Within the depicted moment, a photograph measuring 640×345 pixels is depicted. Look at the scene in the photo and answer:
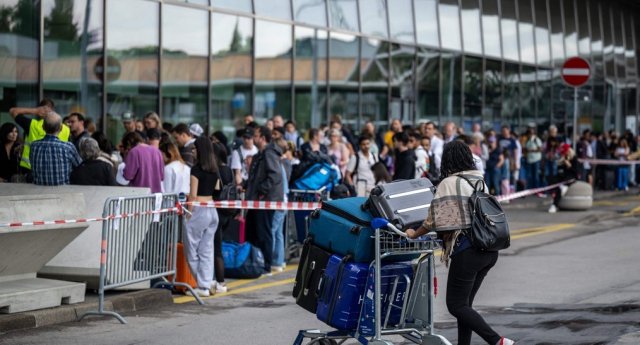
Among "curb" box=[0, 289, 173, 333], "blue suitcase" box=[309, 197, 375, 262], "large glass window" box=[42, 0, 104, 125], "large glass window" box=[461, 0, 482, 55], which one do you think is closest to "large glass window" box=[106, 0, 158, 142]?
"large glass window" box=[42, 0, 104, 125]

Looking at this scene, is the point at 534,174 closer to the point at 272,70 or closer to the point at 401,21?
the point at 401,21

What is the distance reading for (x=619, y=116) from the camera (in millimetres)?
41875

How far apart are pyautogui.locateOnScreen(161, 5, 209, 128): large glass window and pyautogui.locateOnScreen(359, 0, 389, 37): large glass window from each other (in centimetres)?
597

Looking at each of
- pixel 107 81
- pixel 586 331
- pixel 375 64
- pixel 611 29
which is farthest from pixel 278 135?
pixel 611 29

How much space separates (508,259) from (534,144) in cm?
1403

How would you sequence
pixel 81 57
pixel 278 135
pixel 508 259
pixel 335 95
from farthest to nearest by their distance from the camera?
pixel 335 95
pixel 81 57
pixel 278 135
pixel 508 259

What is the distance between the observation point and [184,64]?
760 inches

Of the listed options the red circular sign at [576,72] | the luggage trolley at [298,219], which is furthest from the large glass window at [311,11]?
the luggage trolley at [298,219]

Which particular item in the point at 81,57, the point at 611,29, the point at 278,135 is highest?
the point at 611,29

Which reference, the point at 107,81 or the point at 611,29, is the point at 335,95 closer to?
the point at 107,81

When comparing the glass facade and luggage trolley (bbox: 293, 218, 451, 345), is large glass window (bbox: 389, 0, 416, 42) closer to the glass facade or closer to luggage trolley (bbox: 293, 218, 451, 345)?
the glass facade

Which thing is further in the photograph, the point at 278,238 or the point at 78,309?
the point at 278,238

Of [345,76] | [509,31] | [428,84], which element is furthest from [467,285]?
[509,31]

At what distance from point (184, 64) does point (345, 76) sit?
5.75m
